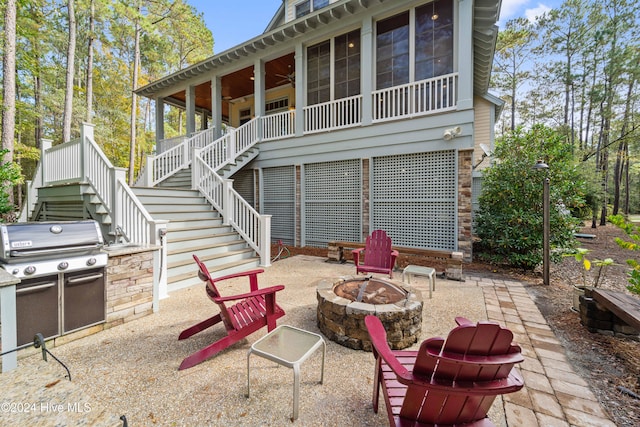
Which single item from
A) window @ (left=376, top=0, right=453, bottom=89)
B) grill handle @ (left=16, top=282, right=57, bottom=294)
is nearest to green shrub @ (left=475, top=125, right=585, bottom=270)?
window @ (left=376, top=0, right=453, bottom=89)

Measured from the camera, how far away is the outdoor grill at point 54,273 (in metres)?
2.45

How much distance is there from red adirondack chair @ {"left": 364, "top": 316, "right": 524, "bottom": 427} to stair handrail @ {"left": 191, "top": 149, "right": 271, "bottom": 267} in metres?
5.06

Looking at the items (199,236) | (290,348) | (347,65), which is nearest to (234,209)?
(199,236)

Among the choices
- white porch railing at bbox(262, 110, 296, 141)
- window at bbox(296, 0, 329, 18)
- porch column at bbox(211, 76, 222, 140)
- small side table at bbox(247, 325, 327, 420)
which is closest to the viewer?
small side table at bbox(247, 325, 327, 420)

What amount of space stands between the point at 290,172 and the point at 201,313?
5625mm

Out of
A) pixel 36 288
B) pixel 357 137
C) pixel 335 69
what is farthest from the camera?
pixel 335 69

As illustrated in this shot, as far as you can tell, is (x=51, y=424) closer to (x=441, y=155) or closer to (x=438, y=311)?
(x=438, y=311)

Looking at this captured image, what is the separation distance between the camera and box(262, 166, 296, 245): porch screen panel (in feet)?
27.9

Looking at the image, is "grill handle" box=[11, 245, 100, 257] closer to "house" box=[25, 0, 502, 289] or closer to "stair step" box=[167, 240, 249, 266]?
"house" box=[25, 0, 502, 289]

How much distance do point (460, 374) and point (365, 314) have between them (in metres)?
1.44

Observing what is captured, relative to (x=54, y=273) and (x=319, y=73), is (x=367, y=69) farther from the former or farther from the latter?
(x=54, y=273)

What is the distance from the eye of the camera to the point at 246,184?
9602 millimetres

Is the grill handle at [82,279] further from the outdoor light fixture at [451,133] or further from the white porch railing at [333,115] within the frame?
the outdoor light fixture at [451,133]

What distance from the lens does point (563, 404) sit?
6.47 feet
